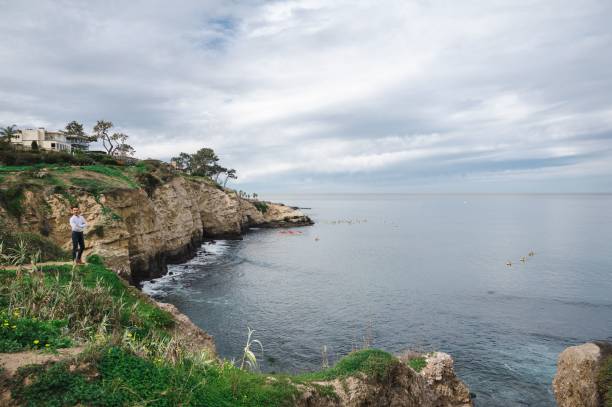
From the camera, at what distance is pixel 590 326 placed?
A: 26.5 metres

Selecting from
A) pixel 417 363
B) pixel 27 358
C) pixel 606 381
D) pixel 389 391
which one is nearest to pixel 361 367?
pixel 389 391

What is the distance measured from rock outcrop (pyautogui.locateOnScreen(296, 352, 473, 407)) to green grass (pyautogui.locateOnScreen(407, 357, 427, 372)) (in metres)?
0.20

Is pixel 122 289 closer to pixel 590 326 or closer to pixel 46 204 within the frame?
pixel 46 204

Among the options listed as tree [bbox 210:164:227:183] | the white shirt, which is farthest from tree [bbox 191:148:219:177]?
the white shirt

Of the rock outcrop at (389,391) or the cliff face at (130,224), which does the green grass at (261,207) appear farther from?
the rock outcrop at (389,391)

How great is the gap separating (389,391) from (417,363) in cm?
467

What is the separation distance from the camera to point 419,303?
31719mm

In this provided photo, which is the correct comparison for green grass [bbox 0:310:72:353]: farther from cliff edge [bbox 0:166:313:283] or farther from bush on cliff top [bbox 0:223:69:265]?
cliff edge [bbox 0:166:313:283]

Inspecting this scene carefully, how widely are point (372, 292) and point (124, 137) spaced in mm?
71485

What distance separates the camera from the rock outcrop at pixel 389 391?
10477mm

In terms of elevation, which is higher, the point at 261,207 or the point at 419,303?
the point at 261,207

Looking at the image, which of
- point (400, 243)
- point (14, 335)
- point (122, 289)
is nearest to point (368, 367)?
point (14, 335)

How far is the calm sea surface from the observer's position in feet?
72.1

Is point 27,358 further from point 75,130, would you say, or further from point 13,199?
point 75,130
